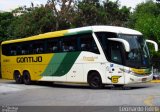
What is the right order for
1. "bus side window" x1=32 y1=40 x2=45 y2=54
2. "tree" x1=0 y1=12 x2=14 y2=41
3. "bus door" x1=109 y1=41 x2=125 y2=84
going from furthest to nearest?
"tree" x1=0 y1=12 x2=14 y2=41, "bus side window" x1=32 y1=40 x2=45 y2=54, "bus door" x1=109 y1=41 x2=125 y2=84

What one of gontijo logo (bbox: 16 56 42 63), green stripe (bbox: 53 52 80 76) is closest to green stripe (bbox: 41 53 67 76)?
green stripe (bbox: 53 52 80 76)

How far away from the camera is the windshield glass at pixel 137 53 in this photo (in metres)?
21.8

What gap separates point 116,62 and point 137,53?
1.20 metres

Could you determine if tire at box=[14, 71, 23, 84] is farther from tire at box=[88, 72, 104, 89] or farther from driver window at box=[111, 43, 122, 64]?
driver window at box=[111, 43, 122, 64]

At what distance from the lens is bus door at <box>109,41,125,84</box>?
21.6 m

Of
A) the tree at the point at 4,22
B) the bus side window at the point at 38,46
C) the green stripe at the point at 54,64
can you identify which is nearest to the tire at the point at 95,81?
the green stripe at the point at 54,64

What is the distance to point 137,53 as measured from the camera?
A: 22062 millimetres

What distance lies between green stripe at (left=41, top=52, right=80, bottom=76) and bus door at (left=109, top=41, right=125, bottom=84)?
7.97 ft

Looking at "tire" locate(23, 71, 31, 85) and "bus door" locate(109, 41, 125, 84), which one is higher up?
"bus door" locate(109, 41, 125, 84)

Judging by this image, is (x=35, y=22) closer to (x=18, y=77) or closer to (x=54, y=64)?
(x=18, y=77)

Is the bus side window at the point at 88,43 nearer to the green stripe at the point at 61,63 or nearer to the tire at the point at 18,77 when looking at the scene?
the green stripe at the point at 61,63

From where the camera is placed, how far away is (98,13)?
1705 inches

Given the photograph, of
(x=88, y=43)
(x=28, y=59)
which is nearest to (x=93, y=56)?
(x=88, y=43)

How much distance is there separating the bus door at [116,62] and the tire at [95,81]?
944 millimetres
